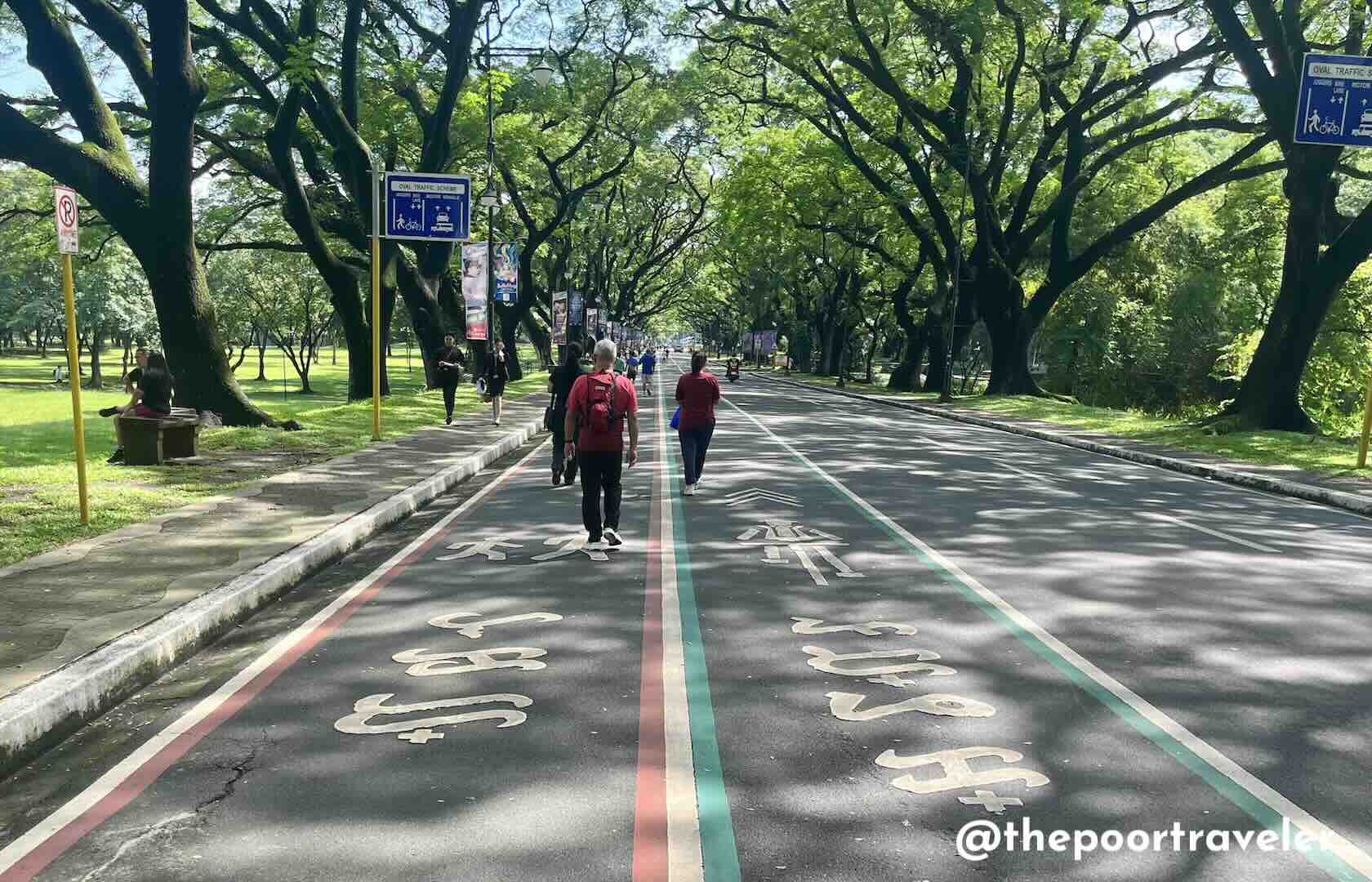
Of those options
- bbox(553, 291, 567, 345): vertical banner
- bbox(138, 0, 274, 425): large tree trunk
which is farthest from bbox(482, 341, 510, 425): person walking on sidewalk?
bbox(553, 291, 567, 345): vertical banner

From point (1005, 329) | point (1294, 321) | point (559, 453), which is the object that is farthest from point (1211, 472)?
point (1005, 329)

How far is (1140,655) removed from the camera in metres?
6.07

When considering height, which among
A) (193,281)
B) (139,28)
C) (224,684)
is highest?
(139,28)

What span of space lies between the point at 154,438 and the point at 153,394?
0.67m

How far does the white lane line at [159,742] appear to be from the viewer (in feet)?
12.5

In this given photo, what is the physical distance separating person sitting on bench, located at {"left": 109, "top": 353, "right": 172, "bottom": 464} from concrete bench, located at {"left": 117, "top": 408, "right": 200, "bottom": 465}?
0.15 m

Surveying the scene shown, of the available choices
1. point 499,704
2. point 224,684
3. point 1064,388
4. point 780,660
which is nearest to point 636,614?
point 780,660

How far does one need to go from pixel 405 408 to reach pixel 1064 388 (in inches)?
1495

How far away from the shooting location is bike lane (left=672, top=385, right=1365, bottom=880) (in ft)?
12.0

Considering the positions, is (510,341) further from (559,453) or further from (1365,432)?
(1365,432)

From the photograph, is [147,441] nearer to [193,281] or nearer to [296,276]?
[193,281]

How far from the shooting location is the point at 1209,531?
10641 mm

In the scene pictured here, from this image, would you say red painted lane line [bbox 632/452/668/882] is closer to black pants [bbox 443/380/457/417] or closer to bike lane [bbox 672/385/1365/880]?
bike lane [bbox 672/385/1365/880]

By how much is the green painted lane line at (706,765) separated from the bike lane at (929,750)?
24 mm
